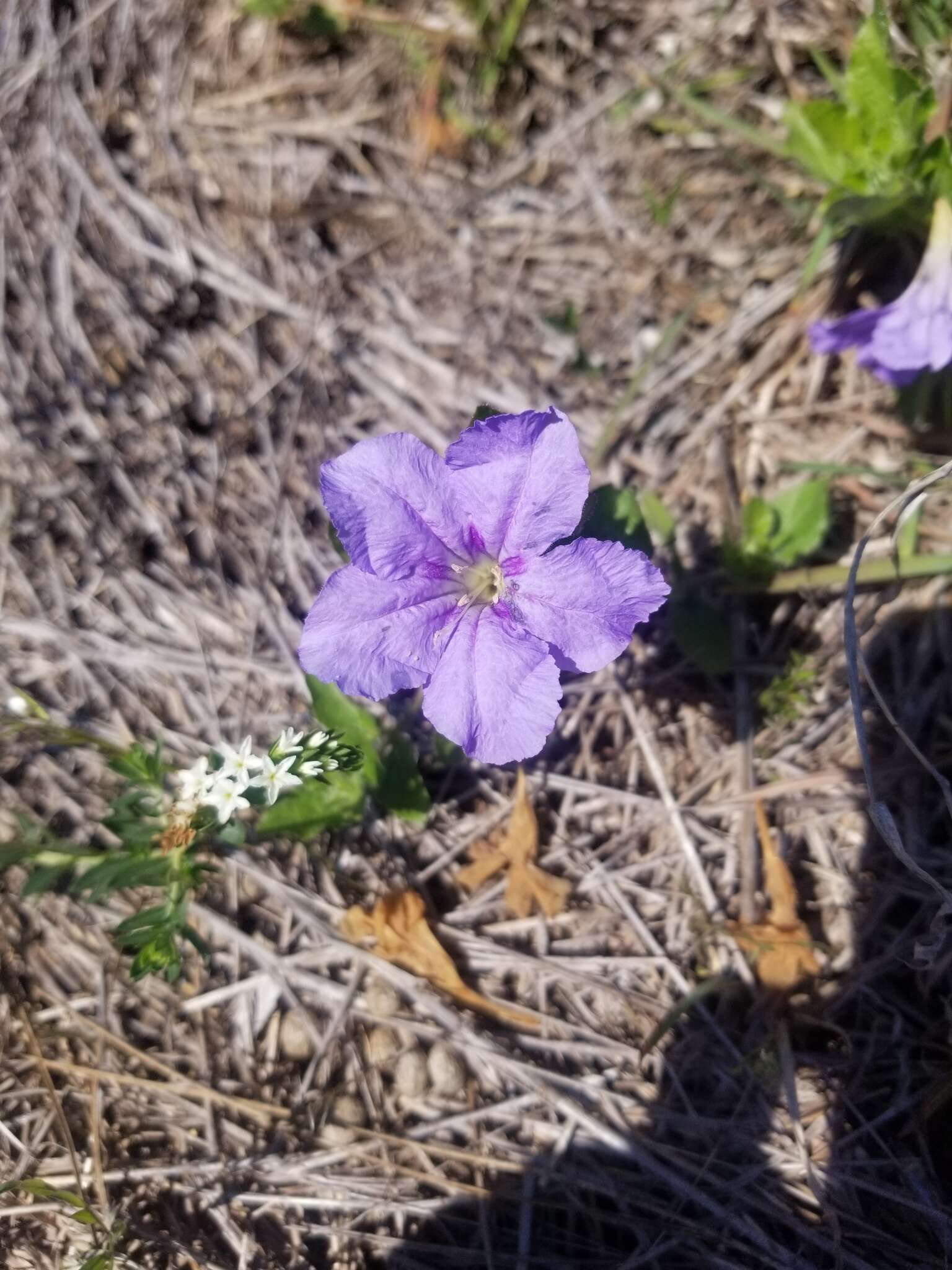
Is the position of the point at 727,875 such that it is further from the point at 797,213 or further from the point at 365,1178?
the point at 797,213

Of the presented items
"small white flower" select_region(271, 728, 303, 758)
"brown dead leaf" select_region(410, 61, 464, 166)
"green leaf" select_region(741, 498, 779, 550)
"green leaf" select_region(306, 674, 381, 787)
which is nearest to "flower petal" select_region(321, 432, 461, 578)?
"small white flower" select_region(271, 728, 303, 758)

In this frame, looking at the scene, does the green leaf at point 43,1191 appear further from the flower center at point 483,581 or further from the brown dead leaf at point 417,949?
the flower center at point 483,581

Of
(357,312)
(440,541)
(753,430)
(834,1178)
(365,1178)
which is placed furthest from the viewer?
(357,312)

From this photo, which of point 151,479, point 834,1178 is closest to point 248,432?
point 151,479

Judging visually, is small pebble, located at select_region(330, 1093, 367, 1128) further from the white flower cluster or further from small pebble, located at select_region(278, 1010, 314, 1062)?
the white flower cluster

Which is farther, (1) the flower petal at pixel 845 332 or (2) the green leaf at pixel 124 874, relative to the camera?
(1) the flower petal at pixel 845 332

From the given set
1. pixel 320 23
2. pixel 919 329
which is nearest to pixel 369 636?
pixel 919 329

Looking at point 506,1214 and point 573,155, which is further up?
point 573,155

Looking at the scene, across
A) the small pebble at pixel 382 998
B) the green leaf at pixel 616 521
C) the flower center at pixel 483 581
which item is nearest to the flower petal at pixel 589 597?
the flower center at pixel 483 581
